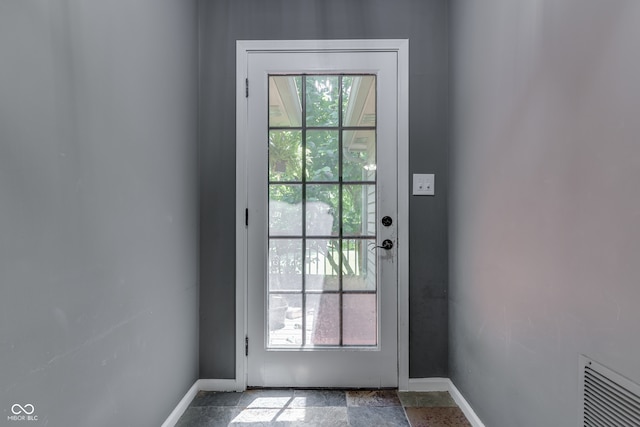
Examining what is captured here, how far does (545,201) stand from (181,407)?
1.95m

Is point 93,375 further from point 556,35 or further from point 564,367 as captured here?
point 556,35

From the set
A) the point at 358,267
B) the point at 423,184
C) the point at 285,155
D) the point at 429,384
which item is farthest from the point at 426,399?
the point at 285,155

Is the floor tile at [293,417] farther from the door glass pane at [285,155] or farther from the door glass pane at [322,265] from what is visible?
the door glass pane at [285,155]

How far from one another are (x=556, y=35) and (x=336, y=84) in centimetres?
119

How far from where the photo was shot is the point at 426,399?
1.94m

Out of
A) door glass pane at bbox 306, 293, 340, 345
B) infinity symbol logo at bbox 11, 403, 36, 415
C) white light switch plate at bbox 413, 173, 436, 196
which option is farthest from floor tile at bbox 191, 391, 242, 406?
white light switch plate at bbox 413, 173, 436, 196

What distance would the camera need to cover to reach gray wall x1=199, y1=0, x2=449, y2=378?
2.04 meters

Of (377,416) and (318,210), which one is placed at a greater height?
(318,210)

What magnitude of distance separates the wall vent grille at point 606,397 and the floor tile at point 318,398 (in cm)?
122

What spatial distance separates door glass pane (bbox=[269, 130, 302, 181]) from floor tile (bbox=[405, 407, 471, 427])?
144 cm

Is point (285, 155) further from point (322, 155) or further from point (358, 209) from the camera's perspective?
point (358, 209)

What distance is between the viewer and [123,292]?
4.22 ft

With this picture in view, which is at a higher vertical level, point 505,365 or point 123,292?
point 123,292

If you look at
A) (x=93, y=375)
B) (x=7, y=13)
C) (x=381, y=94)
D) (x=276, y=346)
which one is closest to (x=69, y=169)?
(x=7, y=13)
